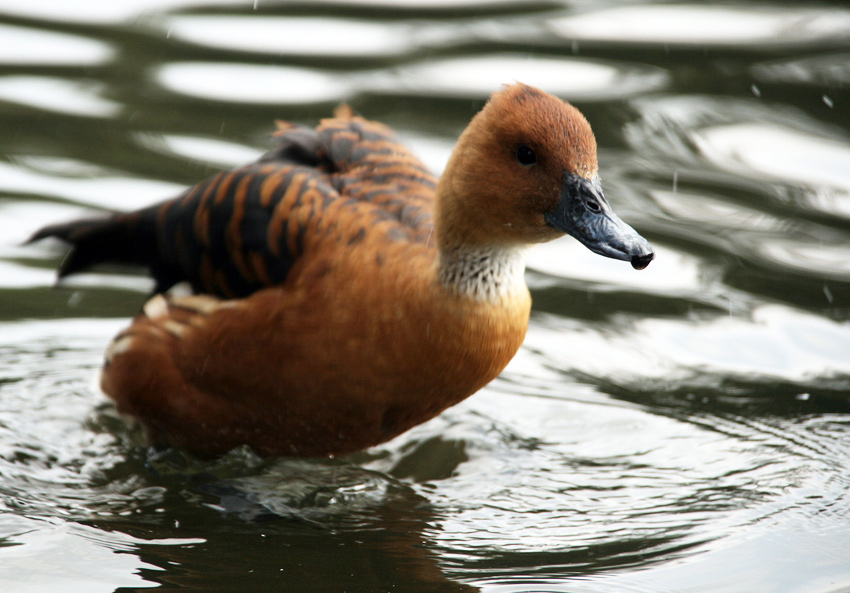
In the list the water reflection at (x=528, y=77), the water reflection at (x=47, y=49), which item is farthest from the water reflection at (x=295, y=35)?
the water reflection at (x=47, y=49)

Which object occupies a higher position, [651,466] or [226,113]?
[226,113]

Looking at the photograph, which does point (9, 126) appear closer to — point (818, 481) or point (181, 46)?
point (181, 46)

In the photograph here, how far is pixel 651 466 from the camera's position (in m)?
5.31

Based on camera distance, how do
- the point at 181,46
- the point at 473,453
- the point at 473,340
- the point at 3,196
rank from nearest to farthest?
1. the point at 473,340
2. the point at 473,453
3. the point at 3,196
4. the point at 181,46

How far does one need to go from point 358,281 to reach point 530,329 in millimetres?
2200

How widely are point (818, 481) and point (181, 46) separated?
6602 millimetres

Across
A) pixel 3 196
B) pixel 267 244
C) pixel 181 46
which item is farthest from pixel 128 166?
pixel 267 244

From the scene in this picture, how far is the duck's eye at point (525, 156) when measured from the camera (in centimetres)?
445

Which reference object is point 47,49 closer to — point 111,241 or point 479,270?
point 111,241

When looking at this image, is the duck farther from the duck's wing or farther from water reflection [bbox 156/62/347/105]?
water reflection [bbox 156/62/347/105]

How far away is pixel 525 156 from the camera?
4.46 meters

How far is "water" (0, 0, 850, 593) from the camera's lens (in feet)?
14.9

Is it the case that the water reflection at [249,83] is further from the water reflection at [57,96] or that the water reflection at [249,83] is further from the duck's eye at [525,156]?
the duck's eye at [525,156]

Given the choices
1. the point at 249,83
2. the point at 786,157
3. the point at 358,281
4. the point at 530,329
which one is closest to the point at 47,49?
the point at 249,83
